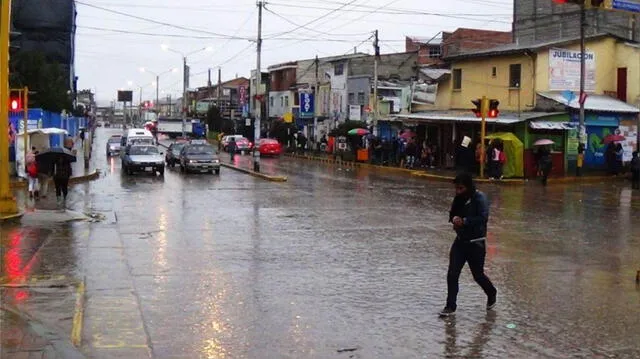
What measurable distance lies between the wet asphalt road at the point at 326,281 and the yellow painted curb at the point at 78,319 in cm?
8

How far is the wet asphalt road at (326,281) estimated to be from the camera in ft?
→ 25.5

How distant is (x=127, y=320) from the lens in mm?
8398

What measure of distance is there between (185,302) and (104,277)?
2.04 meters

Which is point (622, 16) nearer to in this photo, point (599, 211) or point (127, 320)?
point (599, 211)

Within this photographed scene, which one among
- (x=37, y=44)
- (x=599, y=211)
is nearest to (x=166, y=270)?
(x=599, y=211)

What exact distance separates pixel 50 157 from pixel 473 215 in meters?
15.9

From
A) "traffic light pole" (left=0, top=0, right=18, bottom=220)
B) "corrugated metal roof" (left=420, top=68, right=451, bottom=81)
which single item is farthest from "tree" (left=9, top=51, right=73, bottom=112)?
"traffic light pole" (left=0, top=0, right=18, bottom=220)

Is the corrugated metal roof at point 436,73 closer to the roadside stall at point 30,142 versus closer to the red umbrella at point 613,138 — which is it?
the red umbrella at point 613,138

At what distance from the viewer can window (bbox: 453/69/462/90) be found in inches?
1695

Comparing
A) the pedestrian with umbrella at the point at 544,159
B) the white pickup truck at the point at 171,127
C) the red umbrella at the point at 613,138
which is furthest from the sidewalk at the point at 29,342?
the white pickup truck at the point at 171,127

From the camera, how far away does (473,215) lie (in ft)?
29.6

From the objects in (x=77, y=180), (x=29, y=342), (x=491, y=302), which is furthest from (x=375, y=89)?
(x=29, y=342)

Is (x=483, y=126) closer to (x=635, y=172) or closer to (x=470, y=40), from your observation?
(x=635, y=172)

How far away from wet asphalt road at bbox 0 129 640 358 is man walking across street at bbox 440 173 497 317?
0.41 m
